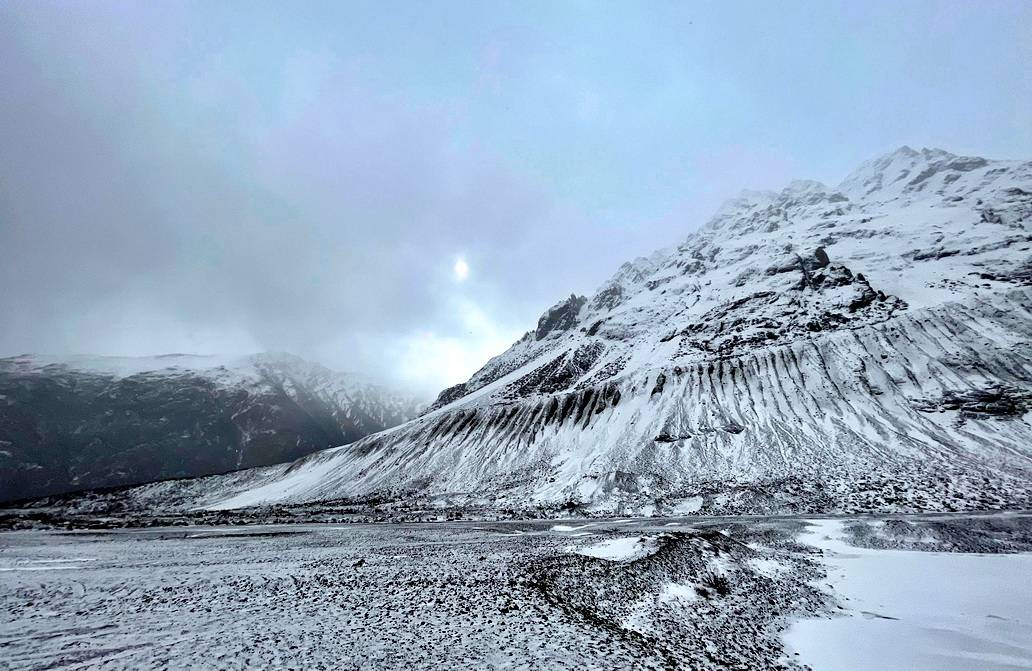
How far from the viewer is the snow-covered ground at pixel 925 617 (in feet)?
41.8

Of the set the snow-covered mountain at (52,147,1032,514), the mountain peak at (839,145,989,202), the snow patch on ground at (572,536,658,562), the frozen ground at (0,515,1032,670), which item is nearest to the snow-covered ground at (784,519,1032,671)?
the frozen ground at (0,515,1032,670)

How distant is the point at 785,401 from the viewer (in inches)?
3061

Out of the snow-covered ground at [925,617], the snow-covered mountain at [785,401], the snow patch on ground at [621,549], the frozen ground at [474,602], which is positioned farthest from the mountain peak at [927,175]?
the snow patch on ground at [621,549]

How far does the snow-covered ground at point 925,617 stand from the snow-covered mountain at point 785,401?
27.2 meters

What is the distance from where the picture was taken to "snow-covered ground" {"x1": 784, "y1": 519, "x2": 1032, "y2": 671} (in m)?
12.7

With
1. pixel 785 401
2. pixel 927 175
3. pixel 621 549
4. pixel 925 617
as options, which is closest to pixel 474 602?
pixel 621 549

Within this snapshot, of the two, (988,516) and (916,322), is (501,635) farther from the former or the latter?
(916,322)

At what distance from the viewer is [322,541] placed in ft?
113

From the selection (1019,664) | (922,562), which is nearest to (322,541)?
(1019,664)

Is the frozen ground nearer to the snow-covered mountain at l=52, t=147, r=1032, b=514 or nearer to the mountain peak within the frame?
the snow-covered mountain at l=52, t=147, r=1032, b=514

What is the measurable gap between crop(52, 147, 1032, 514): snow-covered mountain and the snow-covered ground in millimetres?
27151

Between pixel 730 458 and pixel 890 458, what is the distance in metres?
19.6

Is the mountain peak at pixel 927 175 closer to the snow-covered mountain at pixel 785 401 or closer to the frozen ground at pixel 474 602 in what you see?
the snow-covered mountain at pixel 785 401

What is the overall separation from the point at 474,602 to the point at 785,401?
265ft
